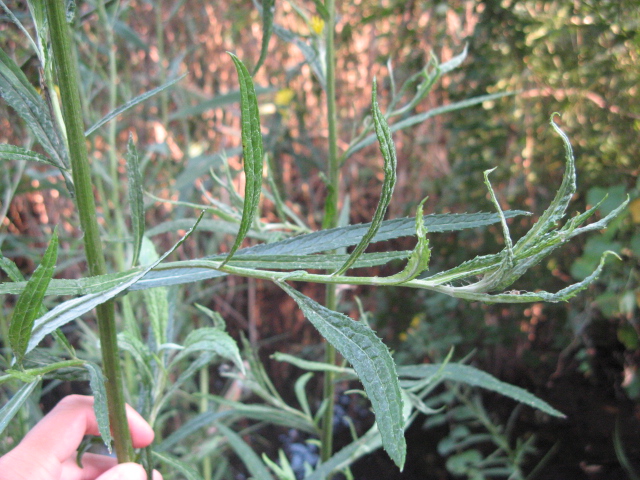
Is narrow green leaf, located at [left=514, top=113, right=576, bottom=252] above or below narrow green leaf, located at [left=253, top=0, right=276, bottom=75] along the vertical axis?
below

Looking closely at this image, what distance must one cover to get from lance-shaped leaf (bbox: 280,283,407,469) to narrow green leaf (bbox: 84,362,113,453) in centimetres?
Result: 16

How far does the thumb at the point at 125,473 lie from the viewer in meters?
0.44

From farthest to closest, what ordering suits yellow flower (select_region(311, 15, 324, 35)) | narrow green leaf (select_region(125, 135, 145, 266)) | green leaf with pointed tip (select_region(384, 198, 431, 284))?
1. yellow flower (select_region(311, 15, 324, 35))
2. narrow green leaf (select_region(125, 135, 145, 266))
3. green leaf with pointed tip (select_region(384, 198, 431, 284))

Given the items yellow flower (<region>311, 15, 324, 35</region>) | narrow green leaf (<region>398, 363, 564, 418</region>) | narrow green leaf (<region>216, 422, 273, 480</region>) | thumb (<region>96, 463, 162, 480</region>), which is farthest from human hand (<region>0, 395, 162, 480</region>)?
yellow flower (<region>311, 15, 324, 35</region>)

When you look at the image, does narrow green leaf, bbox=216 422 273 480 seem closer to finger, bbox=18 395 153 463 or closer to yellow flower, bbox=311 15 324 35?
finger, bbox=18 395 153 463

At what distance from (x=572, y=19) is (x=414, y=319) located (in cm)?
89

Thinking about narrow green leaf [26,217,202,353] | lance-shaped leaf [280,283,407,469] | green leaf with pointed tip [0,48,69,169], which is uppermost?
green leaf with pointed tip [0,48,69,169]

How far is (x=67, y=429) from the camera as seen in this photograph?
1.59 ft

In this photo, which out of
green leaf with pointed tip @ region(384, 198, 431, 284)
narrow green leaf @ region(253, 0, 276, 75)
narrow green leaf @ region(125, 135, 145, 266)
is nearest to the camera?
green leaf with pointed tip @ region(384, 198, 431, 284)

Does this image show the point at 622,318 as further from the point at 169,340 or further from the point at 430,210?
the point at 169,340

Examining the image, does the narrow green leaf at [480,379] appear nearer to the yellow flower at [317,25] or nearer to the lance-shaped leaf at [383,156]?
the lance-shaped leaf at [383,156]

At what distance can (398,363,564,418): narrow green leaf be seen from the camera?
1.85ft

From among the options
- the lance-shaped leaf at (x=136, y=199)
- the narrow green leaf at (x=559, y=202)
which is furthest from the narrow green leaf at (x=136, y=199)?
the narrow green leaf at (x=559, y=202)

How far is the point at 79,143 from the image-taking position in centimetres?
37
